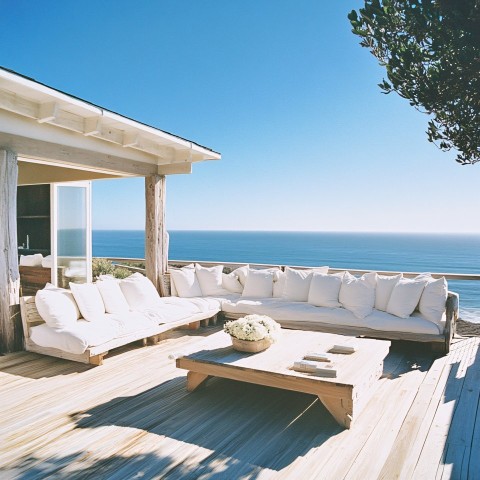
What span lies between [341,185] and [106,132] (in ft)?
190

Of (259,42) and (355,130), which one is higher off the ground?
(355,130)

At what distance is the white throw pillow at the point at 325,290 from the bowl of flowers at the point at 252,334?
6.62ft

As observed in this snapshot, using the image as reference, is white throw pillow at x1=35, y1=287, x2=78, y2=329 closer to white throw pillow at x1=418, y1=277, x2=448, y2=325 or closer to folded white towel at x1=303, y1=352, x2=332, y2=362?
folded white towel at x1=303, y1=352, x2=332, y2=362

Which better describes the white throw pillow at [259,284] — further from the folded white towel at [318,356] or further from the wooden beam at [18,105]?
the wooden beam at [18,105]

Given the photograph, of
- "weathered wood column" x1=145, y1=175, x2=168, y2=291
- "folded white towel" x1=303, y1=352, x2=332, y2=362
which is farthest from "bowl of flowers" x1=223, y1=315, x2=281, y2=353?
"weathered wood column" x1=145, y1=175, x2=168, y2=291

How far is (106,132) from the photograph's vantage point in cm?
574

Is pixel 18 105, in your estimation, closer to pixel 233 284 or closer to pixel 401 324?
pixel 233 284

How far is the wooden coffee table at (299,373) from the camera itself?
120 inches

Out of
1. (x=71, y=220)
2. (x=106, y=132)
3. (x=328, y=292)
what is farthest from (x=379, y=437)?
(x=71, y=220)

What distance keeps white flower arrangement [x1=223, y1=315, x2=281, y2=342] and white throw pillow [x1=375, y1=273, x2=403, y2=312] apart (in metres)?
2.12

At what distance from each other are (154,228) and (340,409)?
4.68m

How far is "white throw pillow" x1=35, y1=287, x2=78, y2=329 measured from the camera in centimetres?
454

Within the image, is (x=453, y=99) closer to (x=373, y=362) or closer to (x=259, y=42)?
(x=373, y=362)

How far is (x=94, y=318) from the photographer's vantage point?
4.88 m
